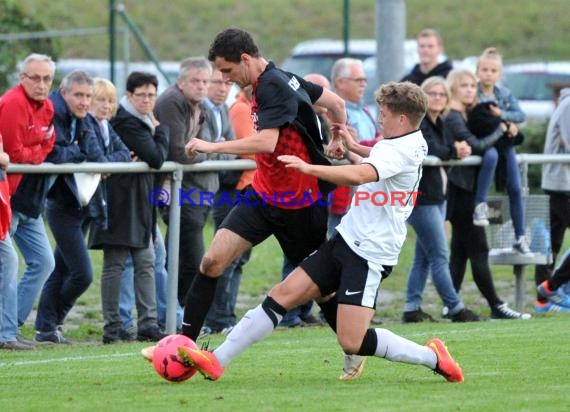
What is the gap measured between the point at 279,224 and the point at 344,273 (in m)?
0.83

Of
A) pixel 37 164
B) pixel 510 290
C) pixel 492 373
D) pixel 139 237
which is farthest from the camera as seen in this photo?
pixel 510 290

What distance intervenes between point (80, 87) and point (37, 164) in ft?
2.59

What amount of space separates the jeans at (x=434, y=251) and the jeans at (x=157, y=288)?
2.34m

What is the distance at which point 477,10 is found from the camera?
38594 mm

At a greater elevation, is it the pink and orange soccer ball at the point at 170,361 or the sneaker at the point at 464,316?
the pink and orange soccer ball at the point at 170,361

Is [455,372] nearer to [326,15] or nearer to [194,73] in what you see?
[194,73]

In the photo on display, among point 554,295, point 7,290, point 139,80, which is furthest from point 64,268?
point 554,295

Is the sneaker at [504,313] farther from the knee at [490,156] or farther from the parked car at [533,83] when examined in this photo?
the parked car at [533,83]

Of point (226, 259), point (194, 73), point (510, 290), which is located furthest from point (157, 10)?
point (226, 259)

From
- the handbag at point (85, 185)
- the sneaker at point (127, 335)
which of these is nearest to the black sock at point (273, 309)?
the handbag at point (85, 185)

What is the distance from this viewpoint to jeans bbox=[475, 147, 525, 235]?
1302 centimetres

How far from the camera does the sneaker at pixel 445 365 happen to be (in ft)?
26.5

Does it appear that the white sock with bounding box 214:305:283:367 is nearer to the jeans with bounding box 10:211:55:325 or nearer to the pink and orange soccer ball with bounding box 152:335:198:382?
the pink and orange soccer ball with bounding box 152:335:198:382

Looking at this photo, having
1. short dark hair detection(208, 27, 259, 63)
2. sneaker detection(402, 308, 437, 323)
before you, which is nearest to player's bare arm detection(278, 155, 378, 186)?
short dark hair detection(208, 27, 259, 63)
